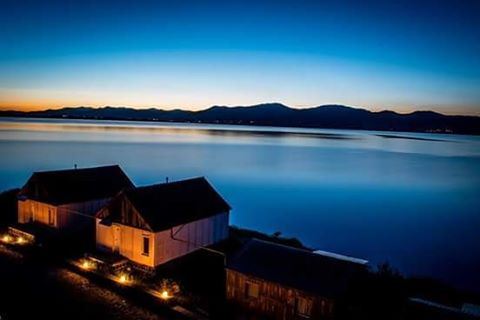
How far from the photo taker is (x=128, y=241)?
79.3ft

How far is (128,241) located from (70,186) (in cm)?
886

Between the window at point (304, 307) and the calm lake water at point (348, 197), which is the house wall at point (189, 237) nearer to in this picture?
the window at point (304, 307)

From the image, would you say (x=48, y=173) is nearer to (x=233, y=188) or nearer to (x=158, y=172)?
(x=233, y=188)

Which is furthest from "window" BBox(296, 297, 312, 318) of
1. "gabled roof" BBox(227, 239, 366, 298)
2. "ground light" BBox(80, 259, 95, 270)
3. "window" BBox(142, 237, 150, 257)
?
"ground light" BBox(80, 259, 95, 270)

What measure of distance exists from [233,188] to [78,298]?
158 feet

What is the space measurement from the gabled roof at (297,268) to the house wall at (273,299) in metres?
0.27

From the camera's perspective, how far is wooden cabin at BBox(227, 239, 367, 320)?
16.4 m

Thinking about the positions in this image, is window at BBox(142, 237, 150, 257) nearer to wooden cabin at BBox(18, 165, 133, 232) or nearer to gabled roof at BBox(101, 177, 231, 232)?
gabled roof at BBox(101, 177, 231, 232)

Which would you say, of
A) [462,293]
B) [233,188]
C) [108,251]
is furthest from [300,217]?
[108,251]

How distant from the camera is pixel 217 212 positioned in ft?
90.7

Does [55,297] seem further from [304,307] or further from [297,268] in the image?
[304,307]

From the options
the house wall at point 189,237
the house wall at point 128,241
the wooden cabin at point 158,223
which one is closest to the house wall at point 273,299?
the house wall at point 189,237

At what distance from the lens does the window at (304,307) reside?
1656 cm

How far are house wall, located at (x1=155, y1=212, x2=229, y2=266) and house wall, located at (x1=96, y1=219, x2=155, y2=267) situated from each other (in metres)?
0.51
